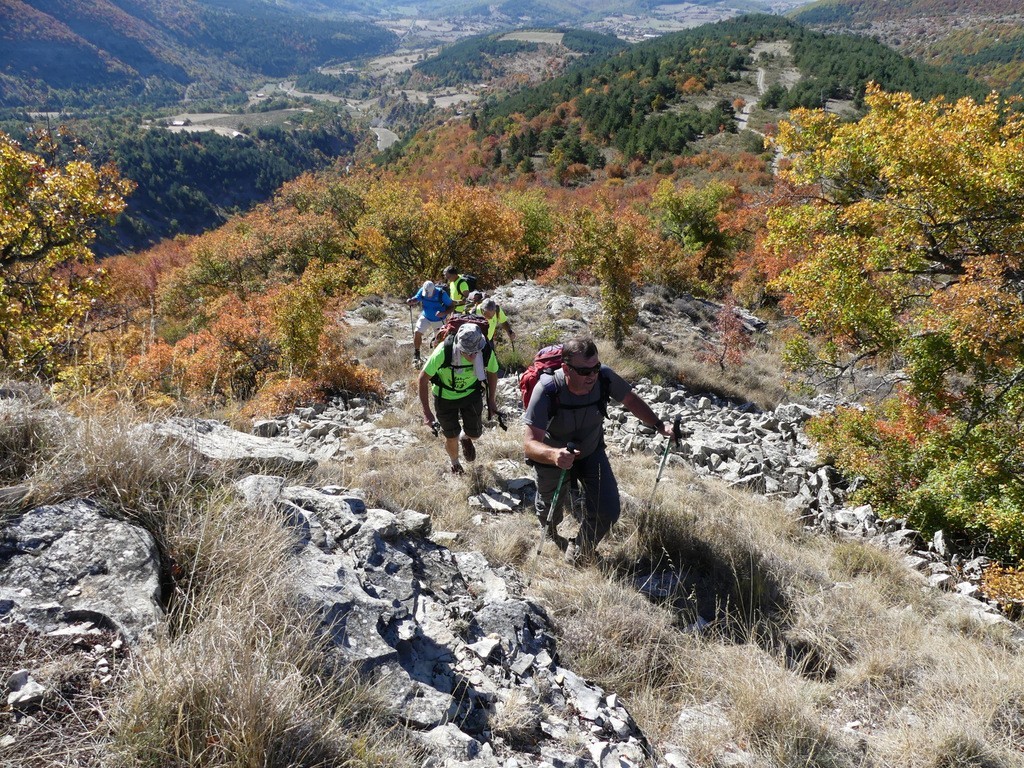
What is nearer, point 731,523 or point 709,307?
point 731,523

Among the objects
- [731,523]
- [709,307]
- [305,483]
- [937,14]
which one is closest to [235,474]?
[305,483]

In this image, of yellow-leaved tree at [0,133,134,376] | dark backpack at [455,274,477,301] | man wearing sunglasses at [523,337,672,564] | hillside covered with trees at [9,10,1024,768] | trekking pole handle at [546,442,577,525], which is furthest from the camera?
yellow-leaved tree at [0,133,134,376]

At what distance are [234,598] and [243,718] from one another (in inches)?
25.2

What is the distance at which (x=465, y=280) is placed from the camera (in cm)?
827

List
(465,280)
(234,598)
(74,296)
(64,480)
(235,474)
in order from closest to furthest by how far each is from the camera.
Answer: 1. (234,598)
2. (64,480)
3. (235,474)
4. (465,280)
5. (74,296)

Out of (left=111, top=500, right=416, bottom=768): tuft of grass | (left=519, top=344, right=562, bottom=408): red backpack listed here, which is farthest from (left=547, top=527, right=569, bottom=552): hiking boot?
(left=111, top=500, right=416, bottom=768): tuft of grass

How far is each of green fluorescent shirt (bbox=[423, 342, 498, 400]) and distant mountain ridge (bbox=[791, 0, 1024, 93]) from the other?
4637 inches

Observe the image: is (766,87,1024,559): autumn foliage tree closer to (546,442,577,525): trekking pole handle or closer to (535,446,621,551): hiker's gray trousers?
(535,446,621,551): hiker's gray trousers

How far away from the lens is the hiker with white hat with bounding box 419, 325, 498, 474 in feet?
16.6

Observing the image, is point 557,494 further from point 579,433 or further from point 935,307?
point 935,307

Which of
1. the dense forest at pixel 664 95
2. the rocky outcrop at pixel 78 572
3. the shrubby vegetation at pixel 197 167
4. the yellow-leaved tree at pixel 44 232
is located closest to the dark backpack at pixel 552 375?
the rocky outcrop at pixel 78 572

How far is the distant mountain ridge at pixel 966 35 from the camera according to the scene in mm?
102531

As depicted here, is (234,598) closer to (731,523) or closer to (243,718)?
(243,718)

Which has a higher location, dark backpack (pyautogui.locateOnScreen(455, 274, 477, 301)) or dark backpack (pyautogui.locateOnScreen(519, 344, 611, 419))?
dark backpack (pyautogui.locateOnScreen(519, 344, 611, 419))
